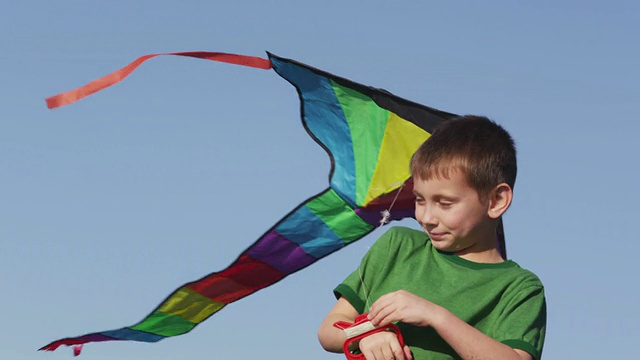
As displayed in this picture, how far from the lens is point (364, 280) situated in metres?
3.29

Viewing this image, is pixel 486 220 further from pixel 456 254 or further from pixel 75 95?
pixel 75 95

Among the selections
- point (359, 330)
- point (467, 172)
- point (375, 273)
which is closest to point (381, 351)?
point (359, 330)

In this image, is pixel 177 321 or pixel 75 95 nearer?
pixel 75 95

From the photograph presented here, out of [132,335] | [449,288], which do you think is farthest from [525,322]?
[132,335]

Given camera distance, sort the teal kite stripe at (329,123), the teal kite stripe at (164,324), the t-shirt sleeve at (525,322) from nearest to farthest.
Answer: the t-shirt sleeve at (525,322)
the teal kite stripe at (329,123)
the teal kite stripe at (164,324)

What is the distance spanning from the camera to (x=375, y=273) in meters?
3.29

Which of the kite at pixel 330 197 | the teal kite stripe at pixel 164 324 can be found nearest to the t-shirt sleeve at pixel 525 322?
the kite at pixel 330 197

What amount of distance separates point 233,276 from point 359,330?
266 cm

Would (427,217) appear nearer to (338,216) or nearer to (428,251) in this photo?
(428,251)

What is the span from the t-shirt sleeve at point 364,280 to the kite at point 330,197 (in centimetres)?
146

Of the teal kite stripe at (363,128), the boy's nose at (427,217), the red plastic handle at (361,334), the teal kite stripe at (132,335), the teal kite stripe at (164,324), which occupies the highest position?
the teal kite stripe at (363,128)

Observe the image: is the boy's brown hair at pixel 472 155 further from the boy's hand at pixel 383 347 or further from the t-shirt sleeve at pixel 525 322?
the boy's hand at pixel 383 347

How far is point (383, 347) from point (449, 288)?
0.32 meters

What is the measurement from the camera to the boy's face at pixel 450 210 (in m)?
3.18
